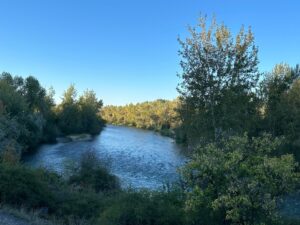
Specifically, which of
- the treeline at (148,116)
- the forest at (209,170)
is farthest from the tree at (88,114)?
the forest at (209,170)

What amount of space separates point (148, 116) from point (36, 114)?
265 feet

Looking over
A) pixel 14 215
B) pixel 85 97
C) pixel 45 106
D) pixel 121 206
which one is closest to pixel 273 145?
pixel 121 206

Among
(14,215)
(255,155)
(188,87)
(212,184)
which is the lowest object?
(14,215)

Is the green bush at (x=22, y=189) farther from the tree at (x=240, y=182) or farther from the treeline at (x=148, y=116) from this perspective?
the treeline at (x=148, y=116)

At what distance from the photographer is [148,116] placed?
460 feet

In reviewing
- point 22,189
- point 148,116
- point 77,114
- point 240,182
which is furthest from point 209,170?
point 148,116

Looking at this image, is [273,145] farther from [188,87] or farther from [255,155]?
[188,87]

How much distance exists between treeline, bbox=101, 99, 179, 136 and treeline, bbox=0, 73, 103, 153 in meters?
22.7

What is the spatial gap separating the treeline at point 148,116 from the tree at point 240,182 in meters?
90.5

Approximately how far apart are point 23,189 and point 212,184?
25.9ft

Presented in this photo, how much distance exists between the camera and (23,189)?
44.3ft

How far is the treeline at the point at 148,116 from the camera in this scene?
120 meters

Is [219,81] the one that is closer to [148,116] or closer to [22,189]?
[22,189]

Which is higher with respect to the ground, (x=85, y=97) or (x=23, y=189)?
(x=85, y=97)
